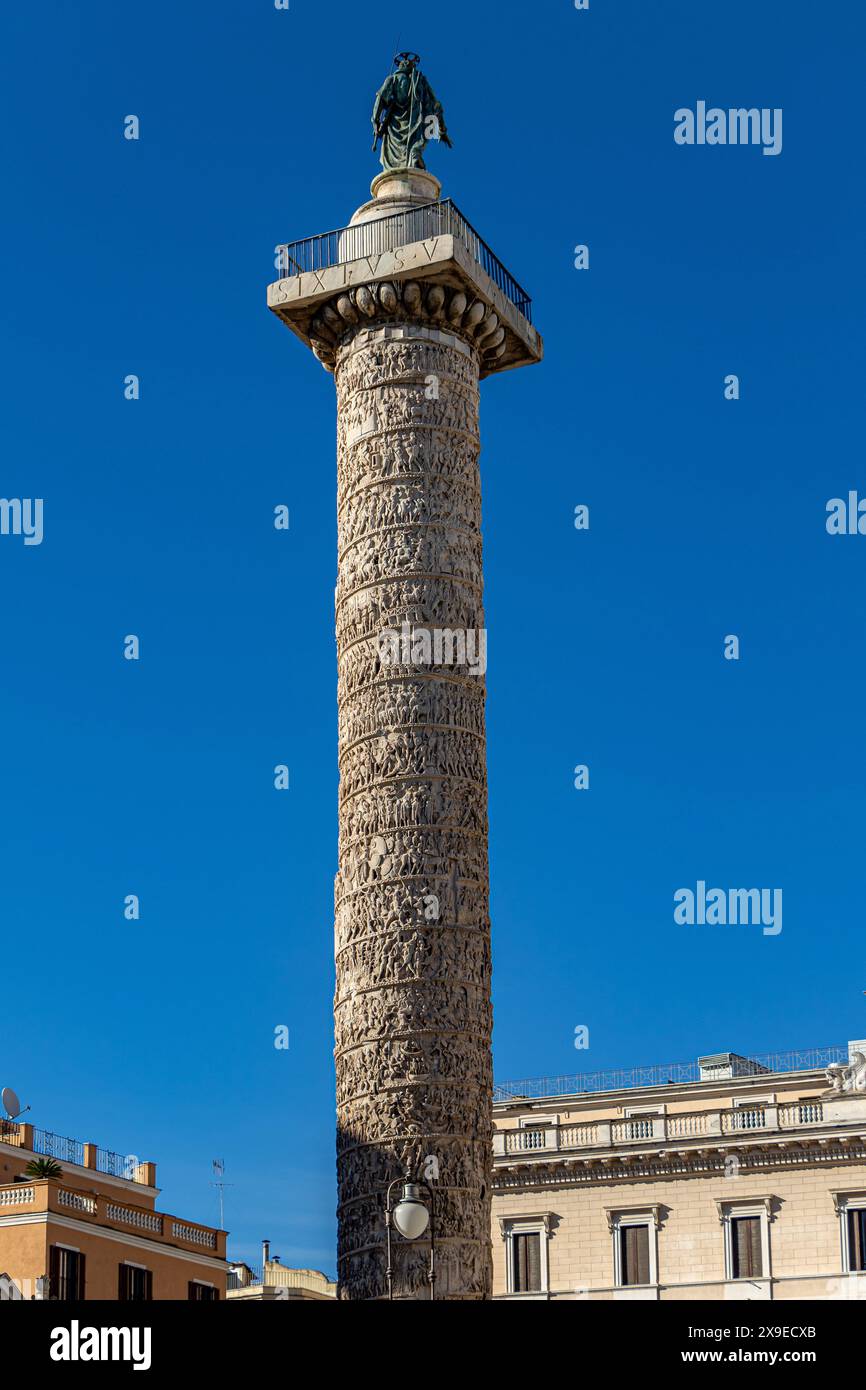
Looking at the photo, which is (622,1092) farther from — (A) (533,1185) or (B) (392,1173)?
(B) (392,1173)

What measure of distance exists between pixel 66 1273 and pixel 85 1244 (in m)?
0.48

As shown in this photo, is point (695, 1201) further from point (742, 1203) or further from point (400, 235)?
point (400, 235)

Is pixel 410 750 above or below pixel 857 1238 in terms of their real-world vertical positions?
above

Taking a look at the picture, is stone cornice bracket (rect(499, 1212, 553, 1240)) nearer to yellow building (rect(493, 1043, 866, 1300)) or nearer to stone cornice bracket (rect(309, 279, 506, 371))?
yellow building (rect(493, 1043, 866, 1300))

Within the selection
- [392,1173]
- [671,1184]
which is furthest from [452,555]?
[671,1184]

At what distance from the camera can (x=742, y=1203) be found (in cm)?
2802

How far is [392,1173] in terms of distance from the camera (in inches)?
708

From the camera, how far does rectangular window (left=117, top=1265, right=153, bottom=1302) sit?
2300 centimetres

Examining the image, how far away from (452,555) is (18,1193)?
26.6 feet

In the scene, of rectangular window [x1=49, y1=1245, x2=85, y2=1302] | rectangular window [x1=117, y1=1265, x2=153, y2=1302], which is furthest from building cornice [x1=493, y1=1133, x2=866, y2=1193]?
rectangular window [x1=49, y1=1245, x2=85, y2=1302]

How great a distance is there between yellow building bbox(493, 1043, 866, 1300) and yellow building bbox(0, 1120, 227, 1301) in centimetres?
513

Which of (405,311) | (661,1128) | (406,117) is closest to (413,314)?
(405,311)
